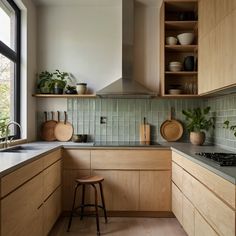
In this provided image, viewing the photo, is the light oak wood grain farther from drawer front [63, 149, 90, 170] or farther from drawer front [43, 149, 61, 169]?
drawer front [43, 149, 61, 169]

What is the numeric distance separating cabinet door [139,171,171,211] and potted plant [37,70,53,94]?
64.4 inches

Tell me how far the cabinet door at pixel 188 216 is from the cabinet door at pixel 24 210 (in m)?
1.29

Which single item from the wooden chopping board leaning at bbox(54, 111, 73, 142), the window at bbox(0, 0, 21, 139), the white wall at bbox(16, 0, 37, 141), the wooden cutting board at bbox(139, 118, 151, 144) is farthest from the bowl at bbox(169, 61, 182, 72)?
the window at bbox(0, 0, 21, 139)

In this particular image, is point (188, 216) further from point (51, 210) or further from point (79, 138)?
point (79, 138)

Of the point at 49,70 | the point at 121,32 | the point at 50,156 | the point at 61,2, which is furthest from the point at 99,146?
the point at 61,2

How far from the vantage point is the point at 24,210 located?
6.01 ft

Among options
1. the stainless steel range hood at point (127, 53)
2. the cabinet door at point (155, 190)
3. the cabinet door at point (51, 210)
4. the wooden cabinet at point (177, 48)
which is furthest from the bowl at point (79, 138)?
the wooden cabinet at point (177, 48)

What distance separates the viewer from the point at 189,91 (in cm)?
357

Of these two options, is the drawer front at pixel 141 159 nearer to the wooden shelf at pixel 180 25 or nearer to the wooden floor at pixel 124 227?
the wooden floor at pixel 124 227

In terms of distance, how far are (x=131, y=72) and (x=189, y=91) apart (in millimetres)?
824

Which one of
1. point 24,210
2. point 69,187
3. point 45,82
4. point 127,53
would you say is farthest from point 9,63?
point 24,210

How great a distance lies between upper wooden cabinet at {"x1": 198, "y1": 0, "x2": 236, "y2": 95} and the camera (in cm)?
206

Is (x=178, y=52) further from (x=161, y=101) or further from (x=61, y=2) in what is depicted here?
(x=61, y=2)

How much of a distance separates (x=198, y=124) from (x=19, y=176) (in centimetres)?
228
